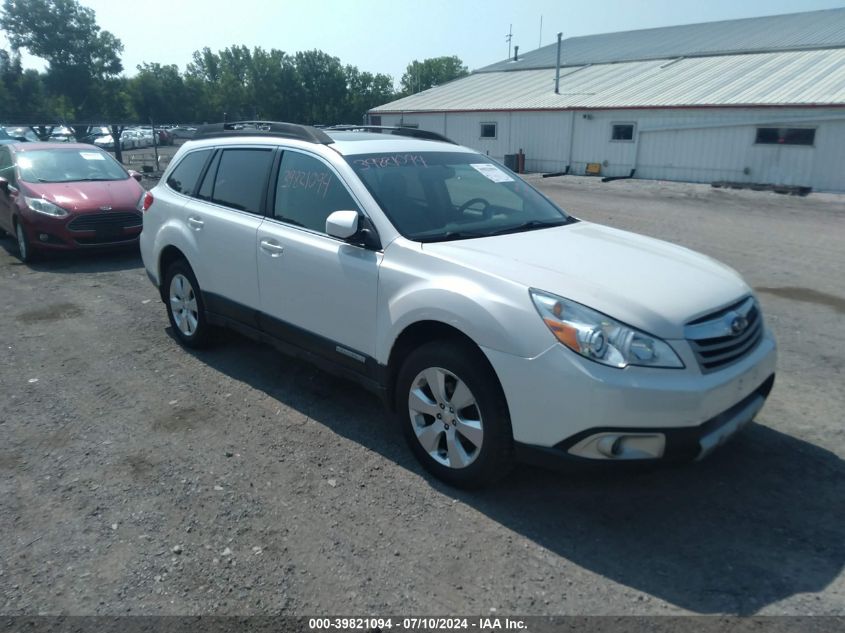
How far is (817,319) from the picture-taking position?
21.1 ft

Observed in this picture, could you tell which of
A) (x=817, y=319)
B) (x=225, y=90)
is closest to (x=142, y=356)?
(x=817, y=319)

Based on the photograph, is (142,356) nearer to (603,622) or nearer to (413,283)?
(413,283)

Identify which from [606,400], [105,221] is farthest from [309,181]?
[105,221]

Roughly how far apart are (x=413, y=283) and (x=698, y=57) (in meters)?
29.0

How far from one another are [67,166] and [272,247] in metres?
7.55

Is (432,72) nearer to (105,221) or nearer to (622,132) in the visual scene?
(622,132)

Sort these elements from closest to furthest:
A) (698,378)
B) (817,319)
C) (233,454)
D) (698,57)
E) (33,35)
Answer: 1. (698,378)
2. (233,454)
3. (817,319)
4. (698,57)
5. (33,35)

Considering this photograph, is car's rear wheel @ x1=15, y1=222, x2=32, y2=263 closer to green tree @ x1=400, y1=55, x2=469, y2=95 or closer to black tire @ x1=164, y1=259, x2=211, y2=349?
black tire @ x1=164, y1=259, x2=211, y2=349

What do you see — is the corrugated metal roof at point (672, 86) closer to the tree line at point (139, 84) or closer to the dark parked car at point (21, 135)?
the dark parked car at point (21, 135)

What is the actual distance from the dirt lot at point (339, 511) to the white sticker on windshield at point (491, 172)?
6.18 ft

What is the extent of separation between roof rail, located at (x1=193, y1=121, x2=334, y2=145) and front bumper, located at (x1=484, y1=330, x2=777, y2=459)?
226cm

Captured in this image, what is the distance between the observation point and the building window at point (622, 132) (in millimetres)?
24145

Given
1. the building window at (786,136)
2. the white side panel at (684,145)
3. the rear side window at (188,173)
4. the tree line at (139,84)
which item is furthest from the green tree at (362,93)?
the rear side window at (188,173)

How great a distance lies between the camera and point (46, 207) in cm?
902
